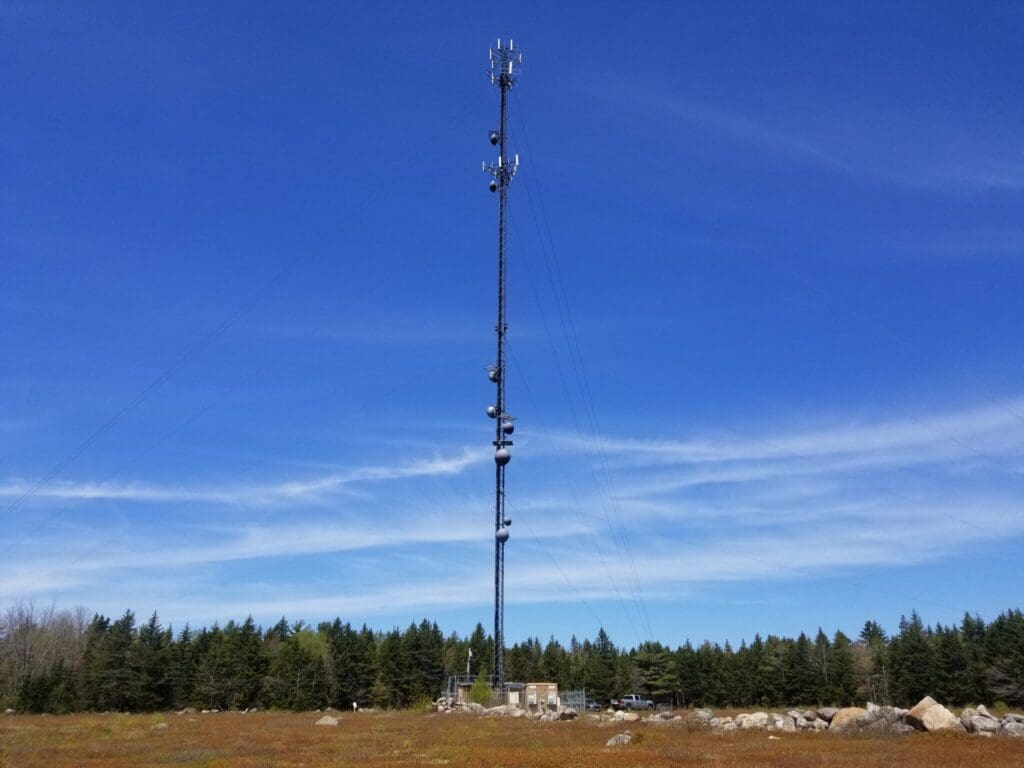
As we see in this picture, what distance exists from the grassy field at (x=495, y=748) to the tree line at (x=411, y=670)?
150 ft

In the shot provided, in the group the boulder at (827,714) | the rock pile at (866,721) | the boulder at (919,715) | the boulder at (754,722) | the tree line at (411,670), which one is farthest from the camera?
the tree line at (411,670)

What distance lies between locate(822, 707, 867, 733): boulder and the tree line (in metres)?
52.6

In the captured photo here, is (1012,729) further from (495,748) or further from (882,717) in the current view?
(495,748)

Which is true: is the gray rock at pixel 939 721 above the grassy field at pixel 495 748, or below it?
above

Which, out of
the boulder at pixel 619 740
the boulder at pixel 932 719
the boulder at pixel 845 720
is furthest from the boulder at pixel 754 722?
the boulder at pixel 619 740

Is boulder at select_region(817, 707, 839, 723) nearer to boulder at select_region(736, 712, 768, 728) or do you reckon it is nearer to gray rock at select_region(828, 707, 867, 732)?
gray rock at select_region(828, 707, 867, 732)

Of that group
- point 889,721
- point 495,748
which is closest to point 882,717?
point 889,721

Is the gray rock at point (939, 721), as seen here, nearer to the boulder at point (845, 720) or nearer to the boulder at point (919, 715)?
the boulder at point (919, 715)

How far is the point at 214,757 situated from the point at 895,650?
3447 inches

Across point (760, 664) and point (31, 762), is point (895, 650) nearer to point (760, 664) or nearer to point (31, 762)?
point (760, 664)

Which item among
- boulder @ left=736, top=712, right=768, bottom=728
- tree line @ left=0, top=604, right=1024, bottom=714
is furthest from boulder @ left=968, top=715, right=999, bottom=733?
tree line @ left=0, top=604, right=1024, bottom=714

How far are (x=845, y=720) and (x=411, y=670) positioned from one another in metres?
68.9

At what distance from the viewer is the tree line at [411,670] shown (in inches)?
3295

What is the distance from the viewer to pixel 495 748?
26719 mm
